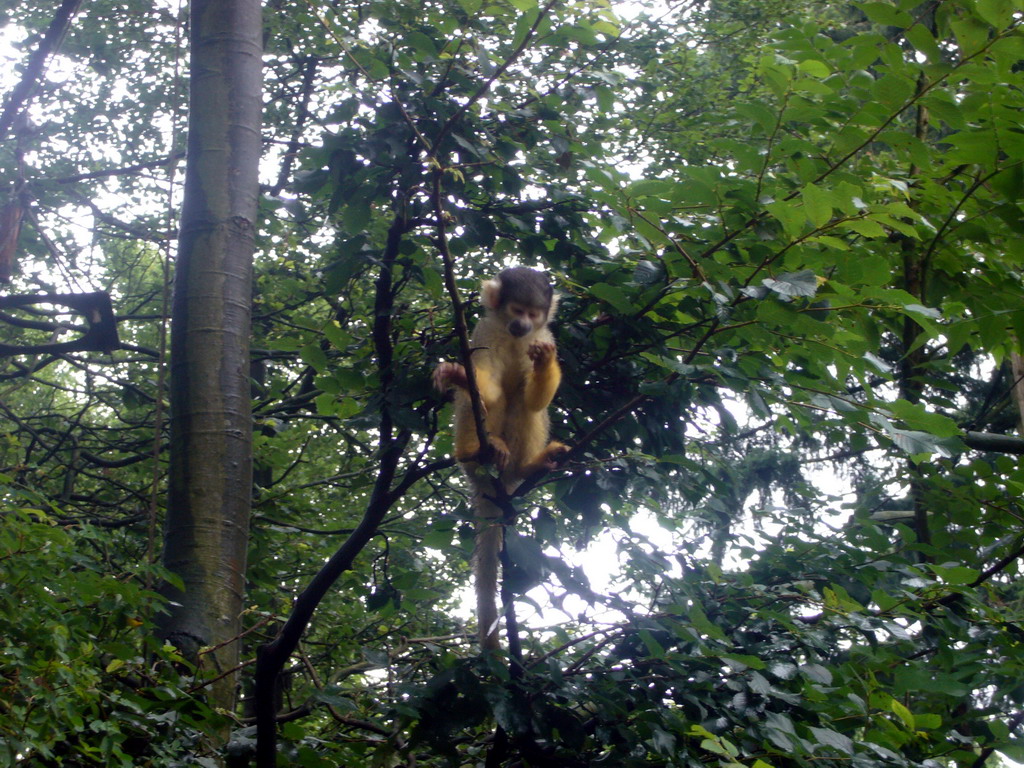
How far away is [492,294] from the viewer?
4.25 metres

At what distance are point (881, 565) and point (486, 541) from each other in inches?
67.5

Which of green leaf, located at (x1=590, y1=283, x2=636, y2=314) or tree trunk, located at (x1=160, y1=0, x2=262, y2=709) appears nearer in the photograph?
green leaf, located at (x1=590, y1=283, x2=636, y2=314)

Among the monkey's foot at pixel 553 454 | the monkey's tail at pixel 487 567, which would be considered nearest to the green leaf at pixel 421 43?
the monkey's foot at pixel 553 454

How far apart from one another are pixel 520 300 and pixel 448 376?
1.21 metres

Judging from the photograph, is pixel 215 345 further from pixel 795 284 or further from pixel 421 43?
pixel 795 284

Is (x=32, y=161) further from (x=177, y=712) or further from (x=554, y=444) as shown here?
(x=177, y=712)

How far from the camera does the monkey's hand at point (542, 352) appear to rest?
3.42 metres

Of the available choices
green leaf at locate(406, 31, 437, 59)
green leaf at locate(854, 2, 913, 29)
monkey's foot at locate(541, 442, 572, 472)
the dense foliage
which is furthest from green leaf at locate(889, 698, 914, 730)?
green leaf at locate(406, 31, 437, 59)

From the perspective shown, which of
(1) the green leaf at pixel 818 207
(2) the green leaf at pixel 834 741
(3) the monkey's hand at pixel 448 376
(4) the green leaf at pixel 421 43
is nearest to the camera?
(1) the green leaf at pixel 818 207

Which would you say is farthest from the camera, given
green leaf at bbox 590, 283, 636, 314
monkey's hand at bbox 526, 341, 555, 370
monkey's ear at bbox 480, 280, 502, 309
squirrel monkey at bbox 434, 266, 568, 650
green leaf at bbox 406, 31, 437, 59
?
monkey's ear at bbox 480, 280, 502, 309

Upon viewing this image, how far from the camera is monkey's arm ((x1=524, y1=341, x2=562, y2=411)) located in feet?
11.2

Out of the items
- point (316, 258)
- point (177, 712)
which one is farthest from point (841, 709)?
point (316, 258)

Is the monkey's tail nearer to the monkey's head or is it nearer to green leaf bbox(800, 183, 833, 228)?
the monkey's head

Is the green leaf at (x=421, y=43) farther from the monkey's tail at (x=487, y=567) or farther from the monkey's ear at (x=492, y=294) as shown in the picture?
the monkey's tail at (x=487, y=567)
